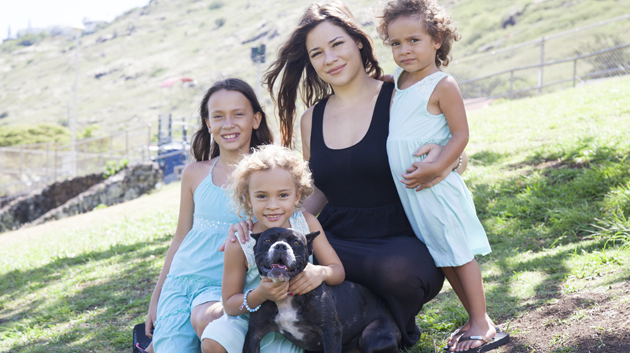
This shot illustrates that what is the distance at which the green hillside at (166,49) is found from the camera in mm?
54281

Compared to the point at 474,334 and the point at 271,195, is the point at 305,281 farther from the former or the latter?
the point at 474,334

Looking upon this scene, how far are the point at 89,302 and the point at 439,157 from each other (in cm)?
397

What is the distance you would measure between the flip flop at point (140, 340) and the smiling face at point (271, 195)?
4.37 feet

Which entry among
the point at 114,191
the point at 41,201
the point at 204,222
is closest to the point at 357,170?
the point at 204,222

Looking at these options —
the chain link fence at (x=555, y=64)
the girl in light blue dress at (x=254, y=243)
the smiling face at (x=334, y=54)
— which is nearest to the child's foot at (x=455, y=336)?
the girl in light blue dress at (x=254, y=243)

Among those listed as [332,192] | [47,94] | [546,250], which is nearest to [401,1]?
[332,192]

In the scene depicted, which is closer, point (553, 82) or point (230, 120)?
point (230, 120)

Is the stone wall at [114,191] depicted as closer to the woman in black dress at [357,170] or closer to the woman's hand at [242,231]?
the woman in black dress at [357,170]

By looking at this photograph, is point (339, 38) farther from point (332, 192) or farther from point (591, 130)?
point (591, 130)

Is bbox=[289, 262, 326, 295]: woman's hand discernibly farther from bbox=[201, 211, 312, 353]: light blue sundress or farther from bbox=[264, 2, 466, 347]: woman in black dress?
bbox=[264, 2, 466, 347]: woman in black dress

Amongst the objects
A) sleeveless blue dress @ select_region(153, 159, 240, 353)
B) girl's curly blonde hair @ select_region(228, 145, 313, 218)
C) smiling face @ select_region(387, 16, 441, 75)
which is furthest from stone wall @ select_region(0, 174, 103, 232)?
smiling face @ select_region(387, 16, 441, 75)

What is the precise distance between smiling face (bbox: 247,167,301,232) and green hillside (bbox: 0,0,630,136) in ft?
116

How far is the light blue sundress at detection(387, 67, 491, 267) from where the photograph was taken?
297 centimetres

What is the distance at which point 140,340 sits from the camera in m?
3.51
